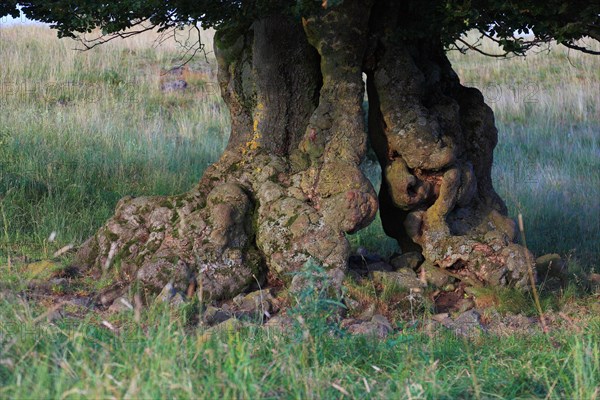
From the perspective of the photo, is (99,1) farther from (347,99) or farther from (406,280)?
(406,280)

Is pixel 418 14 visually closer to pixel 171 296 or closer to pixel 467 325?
pixel 467 325

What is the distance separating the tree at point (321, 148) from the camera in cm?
748

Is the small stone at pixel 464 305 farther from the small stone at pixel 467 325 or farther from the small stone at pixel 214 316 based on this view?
the small stone at pixel 214 316

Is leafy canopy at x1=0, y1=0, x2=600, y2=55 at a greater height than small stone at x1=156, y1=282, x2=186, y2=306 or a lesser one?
greater

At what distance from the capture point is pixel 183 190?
11742 mm

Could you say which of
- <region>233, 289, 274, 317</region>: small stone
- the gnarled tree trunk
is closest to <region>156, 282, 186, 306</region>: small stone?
the gnarled tree trunk

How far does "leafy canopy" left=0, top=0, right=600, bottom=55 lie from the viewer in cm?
685

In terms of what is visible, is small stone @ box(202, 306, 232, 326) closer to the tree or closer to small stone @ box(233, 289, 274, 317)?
small stone @ box(233, 289, 274, 317)

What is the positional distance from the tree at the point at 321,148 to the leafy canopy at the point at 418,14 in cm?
2

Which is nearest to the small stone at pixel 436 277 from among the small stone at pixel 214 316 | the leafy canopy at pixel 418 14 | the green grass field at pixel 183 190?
the green grass field at pixel 183 190

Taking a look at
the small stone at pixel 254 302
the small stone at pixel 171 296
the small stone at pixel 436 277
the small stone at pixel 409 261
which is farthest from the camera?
the small stone at pixel 409 261

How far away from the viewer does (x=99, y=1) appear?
7.41 meters

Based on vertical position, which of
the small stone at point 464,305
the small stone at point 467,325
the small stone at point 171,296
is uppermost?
the small stone at point 171,296

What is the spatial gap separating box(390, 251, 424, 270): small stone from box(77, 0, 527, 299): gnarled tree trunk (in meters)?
0.25
